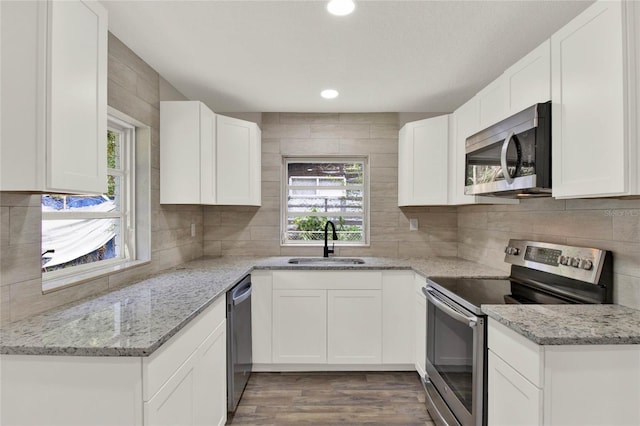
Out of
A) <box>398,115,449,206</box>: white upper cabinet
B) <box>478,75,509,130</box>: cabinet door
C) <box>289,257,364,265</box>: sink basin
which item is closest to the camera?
<box>478,75,509,130</box>: cabinet door

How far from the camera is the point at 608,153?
1.22m

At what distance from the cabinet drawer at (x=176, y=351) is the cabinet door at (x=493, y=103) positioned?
1.95 metres

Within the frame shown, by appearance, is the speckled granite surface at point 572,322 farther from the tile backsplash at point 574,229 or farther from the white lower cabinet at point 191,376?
the white lower cabinet at point 191,376

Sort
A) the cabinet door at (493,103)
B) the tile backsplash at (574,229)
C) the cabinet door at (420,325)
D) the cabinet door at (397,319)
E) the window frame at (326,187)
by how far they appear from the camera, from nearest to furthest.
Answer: the tile backsplash at (574,229)
the cabinet door at (493,103)
the cabinet door at (420,325)
the cabinet door at (397,319)
the window frame at (326,187)

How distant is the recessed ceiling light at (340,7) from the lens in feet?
5.09

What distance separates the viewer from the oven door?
152cm

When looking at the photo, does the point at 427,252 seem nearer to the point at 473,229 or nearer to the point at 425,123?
the point at 473,229

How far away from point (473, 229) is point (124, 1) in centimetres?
292

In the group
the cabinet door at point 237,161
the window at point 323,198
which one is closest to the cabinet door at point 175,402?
the cabinet door at point 237,161

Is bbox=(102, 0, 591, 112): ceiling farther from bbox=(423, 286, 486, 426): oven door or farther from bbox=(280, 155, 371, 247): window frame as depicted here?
bbox=(423, 286, 486, 426): oven door

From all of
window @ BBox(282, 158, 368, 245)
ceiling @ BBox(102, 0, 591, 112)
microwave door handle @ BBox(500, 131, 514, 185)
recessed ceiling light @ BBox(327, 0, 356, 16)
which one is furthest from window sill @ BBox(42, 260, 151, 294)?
microwave door handle @ BBox(500, 131, 514, 185)

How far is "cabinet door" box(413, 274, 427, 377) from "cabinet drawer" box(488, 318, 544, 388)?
92 centimetres

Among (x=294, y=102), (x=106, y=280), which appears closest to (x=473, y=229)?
(x=294, y=102)

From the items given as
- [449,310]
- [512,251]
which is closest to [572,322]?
[449,310]
